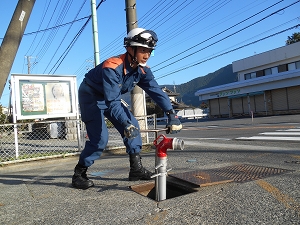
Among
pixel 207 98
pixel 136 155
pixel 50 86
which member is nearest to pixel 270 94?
pixel 207 98

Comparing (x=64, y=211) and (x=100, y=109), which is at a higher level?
(x=100, y=109)

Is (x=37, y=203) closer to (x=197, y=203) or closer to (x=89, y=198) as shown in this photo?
(x=89, y=198)

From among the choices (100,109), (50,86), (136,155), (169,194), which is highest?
(50,86)

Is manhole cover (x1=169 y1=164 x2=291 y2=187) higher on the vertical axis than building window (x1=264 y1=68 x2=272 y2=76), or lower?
lower

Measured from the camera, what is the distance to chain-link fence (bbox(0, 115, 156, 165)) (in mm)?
5781

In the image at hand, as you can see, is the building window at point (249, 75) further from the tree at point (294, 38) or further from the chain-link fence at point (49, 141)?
the chain-link fence at point (49, 141)

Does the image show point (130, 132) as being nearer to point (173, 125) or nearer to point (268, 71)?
point (173, 125)

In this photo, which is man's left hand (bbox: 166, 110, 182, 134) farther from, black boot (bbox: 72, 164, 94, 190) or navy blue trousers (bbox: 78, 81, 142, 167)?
black boot (bbox: 72, 164, 94, 190)

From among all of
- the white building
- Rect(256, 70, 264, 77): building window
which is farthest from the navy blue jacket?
Rect(256, 70, 264, 77): building window

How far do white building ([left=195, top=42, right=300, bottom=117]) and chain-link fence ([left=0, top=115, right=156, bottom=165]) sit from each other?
2304cm

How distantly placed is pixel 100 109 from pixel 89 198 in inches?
37.8

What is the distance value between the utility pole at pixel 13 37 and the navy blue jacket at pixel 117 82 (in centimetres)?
152

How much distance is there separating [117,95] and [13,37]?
89.9 inches

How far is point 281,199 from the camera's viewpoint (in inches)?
85.0
